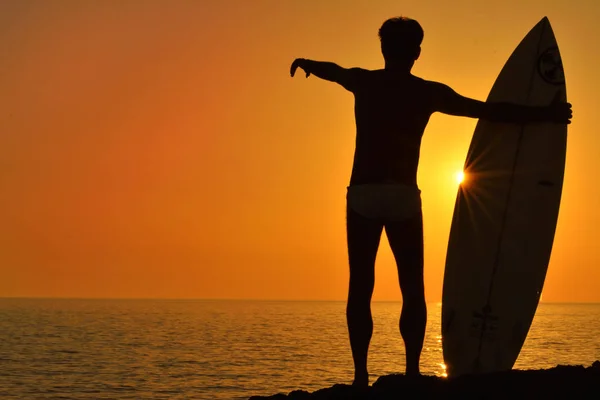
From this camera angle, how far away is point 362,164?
7.26 metres

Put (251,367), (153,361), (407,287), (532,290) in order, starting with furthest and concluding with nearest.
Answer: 1. (153,361)
2. (251,367)
3. (532,290)
4. (407,287)

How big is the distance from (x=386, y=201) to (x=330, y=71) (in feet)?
3.72

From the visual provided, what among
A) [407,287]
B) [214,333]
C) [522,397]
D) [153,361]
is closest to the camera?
[522,397]

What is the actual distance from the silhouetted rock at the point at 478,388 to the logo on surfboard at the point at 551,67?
9.49 ft

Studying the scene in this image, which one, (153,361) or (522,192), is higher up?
(522,192)

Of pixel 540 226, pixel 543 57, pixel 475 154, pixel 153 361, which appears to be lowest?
pixel 153 361

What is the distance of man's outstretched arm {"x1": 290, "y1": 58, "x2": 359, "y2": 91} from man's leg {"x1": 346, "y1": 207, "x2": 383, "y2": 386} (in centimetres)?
101

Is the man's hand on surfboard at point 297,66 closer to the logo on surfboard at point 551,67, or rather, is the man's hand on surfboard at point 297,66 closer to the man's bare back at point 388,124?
the man's bare back at point 388,124

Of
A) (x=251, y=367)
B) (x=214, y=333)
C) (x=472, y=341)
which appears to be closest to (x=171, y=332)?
(x=214, y=333)

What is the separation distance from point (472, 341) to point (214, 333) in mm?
113257

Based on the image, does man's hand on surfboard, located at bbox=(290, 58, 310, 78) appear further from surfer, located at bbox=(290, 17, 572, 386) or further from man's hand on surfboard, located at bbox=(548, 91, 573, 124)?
man's hand on surfboard, located at bbox=(548, 91, 573, 124)

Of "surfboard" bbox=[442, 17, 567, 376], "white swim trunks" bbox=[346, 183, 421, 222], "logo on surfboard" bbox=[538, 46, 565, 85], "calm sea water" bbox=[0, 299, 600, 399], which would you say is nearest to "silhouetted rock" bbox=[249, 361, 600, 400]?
"white swim trunks" bbox=[346, 183, 421, 222]

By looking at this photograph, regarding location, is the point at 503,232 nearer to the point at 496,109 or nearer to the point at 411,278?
the point at 496,109

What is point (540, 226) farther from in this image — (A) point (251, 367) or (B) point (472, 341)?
(A) point (251, 367)
